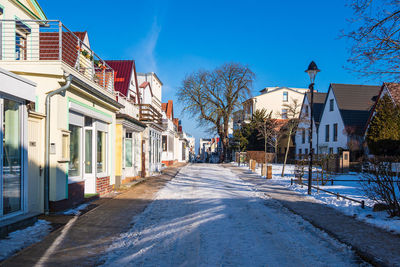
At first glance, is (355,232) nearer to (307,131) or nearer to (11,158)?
(11,158)

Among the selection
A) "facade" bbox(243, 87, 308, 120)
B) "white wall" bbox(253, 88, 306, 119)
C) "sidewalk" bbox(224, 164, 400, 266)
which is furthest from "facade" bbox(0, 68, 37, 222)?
"white wall" bbox(253, 88, 306, 119)

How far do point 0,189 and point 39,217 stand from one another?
1744mm

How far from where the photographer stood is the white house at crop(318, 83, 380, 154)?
31.6 metres

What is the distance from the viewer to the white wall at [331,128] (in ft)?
106

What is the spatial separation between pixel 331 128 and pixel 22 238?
34.2 m

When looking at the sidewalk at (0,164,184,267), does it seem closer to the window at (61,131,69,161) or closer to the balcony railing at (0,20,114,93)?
the window at (61,131,69,161)

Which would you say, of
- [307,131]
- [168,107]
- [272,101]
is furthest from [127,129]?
[272,101]

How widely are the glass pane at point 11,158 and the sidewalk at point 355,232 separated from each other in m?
6.48

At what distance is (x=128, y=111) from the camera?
1628cm

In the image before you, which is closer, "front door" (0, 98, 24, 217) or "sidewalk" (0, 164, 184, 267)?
"sidewalk" (0, 164, 184, 267)

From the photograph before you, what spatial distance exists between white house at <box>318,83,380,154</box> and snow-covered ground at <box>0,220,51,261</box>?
Result: 29839 millimetres

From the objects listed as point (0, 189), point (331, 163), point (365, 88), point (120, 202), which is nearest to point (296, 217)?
point (120, 202)

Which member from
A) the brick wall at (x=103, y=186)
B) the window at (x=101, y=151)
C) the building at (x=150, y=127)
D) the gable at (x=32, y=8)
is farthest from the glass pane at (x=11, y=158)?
the building at (x=150, y=127)

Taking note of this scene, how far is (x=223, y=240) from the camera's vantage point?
581cm
